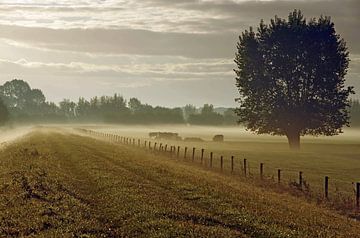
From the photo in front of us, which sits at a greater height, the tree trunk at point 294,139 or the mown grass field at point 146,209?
the tree trunk at point 294,139

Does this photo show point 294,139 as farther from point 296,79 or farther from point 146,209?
point 146,209

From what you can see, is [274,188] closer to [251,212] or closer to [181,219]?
[251,212]

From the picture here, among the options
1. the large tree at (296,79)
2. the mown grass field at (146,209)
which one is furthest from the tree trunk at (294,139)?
the mown grass field at (146,209)

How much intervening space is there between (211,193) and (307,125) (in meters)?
56.3

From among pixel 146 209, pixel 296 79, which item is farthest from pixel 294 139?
pixel 146 209

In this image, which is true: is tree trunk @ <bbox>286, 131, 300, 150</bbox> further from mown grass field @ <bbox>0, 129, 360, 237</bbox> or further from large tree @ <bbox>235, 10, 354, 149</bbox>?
mown grass field @ <bbox>0, 129, 360, 237</bbox>

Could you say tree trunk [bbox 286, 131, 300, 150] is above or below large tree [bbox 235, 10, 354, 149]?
below

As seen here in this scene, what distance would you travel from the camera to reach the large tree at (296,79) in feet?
259

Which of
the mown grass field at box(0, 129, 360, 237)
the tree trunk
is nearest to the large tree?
the tree trunk

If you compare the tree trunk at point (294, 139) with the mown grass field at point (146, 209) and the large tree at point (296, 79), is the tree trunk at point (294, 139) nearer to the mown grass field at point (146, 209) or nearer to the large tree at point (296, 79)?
the large tree at point (296, 79)

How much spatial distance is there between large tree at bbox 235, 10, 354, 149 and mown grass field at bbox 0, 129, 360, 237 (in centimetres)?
4825

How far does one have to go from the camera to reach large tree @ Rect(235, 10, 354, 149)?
7906cm

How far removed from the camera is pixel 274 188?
1356 inches

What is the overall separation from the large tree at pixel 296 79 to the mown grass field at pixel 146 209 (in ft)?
158
